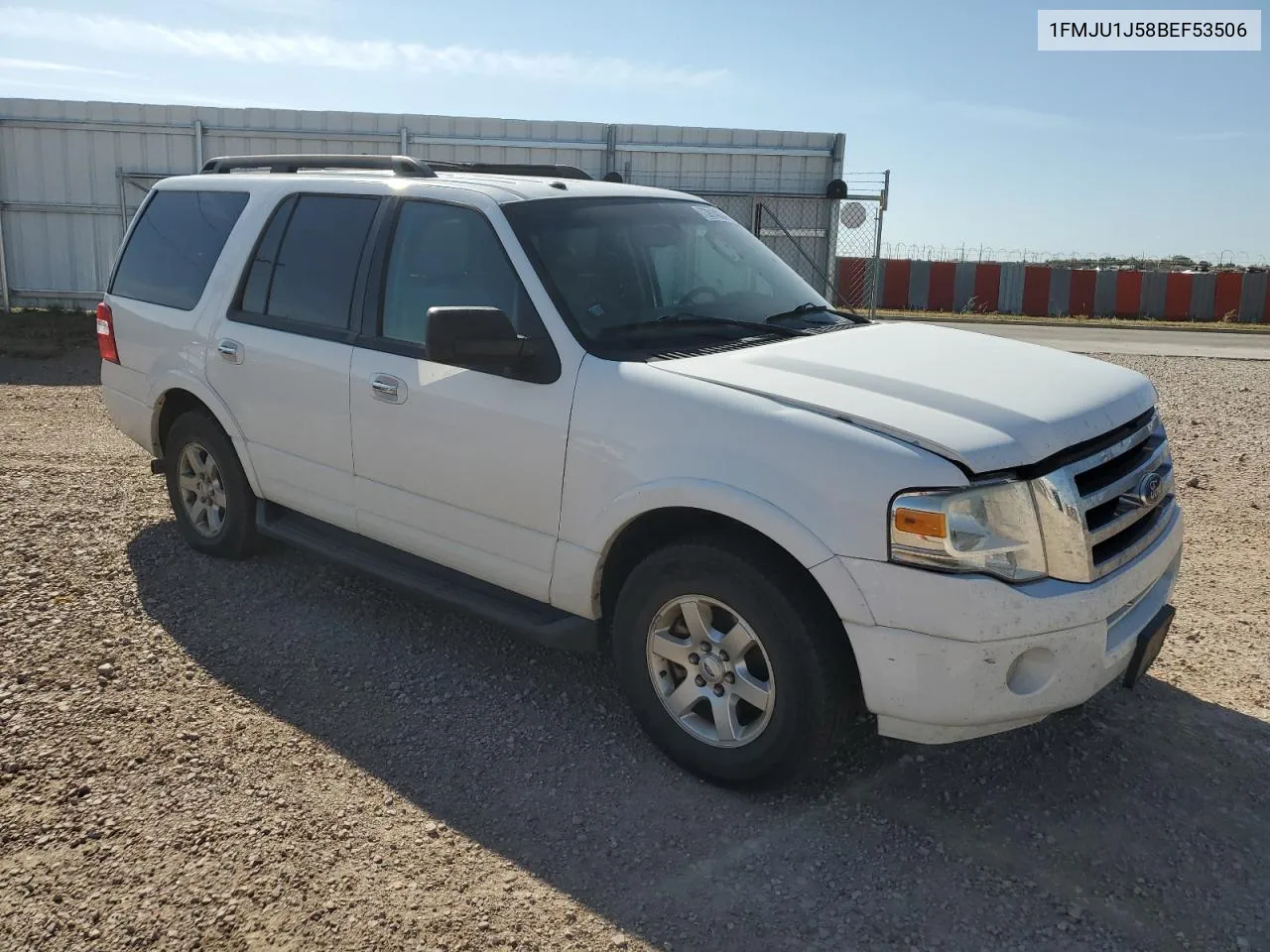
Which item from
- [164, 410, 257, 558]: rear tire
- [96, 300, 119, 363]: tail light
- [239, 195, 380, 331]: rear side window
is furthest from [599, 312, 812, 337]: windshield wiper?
[96, 300, 119, 363]: tail light

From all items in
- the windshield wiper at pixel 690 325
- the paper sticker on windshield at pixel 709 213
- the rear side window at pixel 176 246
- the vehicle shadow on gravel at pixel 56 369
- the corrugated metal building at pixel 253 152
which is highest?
the corrugated metal building at pixel 253 152

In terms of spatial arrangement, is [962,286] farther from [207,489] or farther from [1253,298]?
[207,489]

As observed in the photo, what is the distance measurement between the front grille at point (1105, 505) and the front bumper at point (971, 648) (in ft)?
0.28

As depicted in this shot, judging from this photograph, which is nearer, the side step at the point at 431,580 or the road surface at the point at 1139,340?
the side step at the point at 431,580

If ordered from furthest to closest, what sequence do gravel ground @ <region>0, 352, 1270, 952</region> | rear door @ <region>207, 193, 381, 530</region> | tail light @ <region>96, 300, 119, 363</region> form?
tail light @ <region>96, 300, 119, 363</region>, rear door @ <region>207, 193, 381, 530</region>, gravel ground @ <region>0, 352, 1270, 952</region>

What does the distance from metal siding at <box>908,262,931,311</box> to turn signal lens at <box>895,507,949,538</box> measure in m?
28.3

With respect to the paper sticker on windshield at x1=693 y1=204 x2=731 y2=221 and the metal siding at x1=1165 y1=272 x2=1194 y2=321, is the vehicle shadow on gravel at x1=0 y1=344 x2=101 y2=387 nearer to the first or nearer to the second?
the paper sticker on windshield at x1=693 y1=204 x2=731 y2=221

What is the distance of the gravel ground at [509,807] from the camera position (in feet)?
9.40

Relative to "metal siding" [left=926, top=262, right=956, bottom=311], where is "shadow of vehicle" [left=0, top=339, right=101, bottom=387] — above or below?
below

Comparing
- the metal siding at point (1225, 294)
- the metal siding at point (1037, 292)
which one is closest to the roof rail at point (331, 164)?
the metal siding at point (1037, 292)

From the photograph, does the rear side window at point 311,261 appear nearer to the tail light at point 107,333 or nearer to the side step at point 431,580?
the side step at point 431,580

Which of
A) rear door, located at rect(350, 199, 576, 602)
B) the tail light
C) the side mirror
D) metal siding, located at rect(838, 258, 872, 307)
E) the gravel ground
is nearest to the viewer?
the gravel ground

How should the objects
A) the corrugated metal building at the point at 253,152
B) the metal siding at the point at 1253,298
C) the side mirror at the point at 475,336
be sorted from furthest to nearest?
the metal siding at the point at 1253,298 < the corrugated metal building at the point at 253,152 < the side mirror at the point at 475,336

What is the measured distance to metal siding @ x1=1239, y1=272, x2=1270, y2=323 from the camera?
94.7 ft
